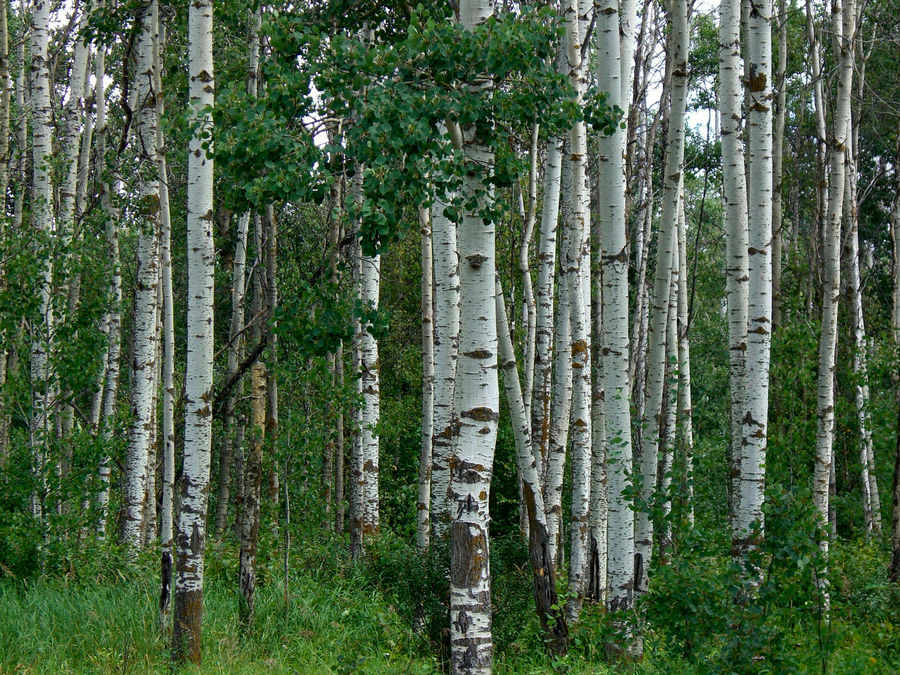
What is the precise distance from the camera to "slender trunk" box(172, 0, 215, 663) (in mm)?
6004

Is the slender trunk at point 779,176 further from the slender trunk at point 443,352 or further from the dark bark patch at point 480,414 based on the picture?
the dark bark patch at point 480,414

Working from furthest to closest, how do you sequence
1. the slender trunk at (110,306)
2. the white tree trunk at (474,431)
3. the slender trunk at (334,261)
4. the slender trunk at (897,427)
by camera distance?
the slender trunk at (110,306), the slender trunk at (897,427), the slender trunk at (334,261), the white tree trunk at (474,431)

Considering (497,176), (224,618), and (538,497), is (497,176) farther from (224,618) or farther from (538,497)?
(224,618)

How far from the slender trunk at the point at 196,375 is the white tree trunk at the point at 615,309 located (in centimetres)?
313

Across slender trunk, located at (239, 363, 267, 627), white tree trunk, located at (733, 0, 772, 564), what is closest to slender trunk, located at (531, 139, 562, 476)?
white tree trunk, located at (733, 0, 772, 564)

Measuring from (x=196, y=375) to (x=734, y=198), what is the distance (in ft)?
15.3

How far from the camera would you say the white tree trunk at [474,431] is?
194 inches

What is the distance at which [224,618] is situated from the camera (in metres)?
7.27

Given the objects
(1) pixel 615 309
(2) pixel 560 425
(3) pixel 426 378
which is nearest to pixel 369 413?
(3) pixel 426 378

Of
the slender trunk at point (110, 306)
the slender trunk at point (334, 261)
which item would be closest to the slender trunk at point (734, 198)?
the slender trunk at point (334, 261)

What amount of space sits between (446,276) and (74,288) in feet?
27.7

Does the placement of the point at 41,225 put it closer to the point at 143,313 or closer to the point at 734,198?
the point at 143,313

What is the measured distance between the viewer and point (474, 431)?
504 centimetres

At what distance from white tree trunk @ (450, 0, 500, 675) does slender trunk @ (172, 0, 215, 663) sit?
84.9 inches
